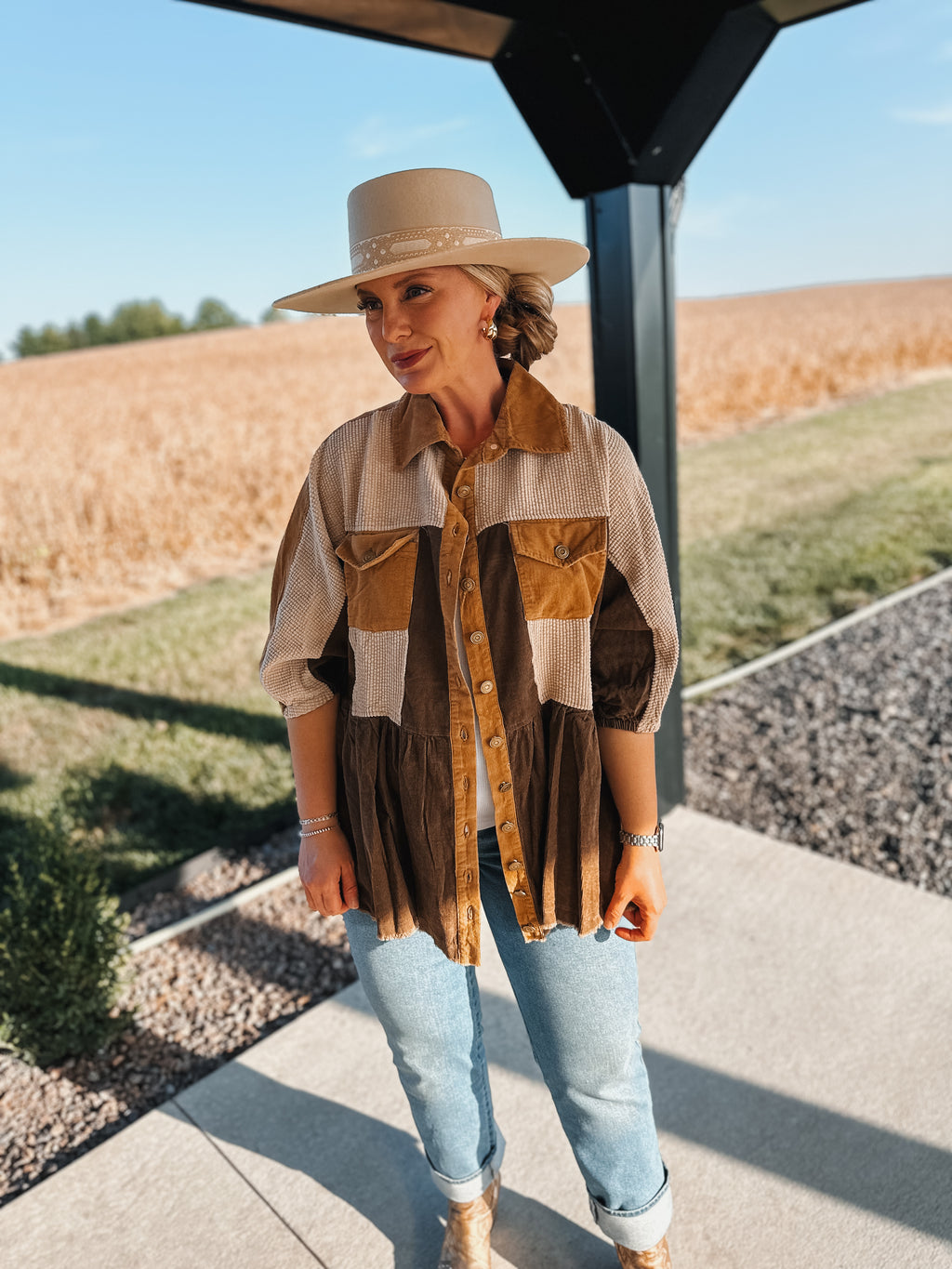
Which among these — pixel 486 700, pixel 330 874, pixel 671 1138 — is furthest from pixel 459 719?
pixel 671 1138

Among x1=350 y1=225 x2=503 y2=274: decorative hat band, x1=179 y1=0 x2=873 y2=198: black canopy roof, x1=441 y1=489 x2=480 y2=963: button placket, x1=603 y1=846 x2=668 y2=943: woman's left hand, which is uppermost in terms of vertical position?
x1=179 y1=0 x2=873 y2=198: black canopy roof

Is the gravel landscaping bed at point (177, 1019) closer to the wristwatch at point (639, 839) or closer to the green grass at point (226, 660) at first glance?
the green grass at point (226, 660)

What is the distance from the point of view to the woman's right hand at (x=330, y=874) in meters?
1.44

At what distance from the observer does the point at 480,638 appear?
1.27 m

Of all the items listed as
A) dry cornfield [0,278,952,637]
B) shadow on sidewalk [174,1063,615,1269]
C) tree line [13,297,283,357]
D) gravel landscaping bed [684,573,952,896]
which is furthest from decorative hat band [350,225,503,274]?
tree line [13,297,283,357]

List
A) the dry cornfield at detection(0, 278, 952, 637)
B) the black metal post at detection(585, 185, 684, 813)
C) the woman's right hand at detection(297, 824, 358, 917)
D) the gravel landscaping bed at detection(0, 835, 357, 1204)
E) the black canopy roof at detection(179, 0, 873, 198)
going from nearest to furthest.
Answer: the woman's right hand at detection(297, 824, 358, 917), the black canopy roof at detection(179, 0, 873, 198), the gravel landscaping bed at detection(0, 835, 357, 1204), the black metal post at detection(585, 185, 684, 813), the dry cornfield at detection(0, 278, 952, 637)

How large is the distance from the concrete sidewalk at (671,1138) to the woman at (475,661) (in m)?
0.58

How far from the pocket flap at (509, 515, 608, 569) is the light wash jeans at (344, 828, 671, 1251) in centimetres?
44

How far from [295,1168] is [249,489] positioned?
7.83m

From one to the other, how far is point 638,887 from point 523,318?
90 cm

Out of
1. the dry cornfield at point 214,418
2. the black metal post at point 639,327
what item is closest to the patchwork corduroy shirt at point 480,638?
the black metal post at point 639,327

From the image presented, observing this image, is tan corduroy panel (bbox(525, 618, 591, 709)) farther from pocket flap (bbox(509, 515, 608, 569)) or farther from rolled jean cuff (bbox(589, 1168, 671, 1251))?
rolled jean cuff (bbox(589, 1168, 671, 1251))

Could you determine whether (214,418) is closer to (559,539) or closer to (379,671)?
(379,671)

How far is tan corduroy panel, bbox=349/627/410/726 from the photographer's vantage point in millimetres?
1327
